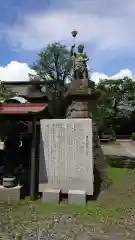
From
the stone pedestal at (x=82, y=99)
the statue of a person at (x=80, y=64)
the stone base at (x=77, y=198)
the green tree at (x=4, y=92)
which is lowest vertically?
the stone base at (x=77, y=198)

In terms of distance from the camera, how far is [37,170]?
835 cm

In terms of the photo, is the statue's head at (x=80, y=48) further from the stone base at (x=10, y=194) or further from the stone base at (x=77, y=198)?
the stone base at (x=10, y=194)

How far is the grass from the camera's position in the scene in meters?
6.29

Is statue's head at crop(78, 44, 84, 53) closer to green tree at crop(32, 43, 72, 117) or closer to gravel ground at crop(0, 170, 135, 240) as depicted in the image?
gravel ground at crop(0, 170, 135, 240)

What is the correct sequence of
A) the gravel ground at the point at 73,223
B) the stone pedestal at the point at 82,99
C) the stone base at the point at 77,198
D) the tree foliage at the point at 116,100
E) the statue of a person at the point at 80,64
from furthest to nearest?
the tree foliage at the point at 116,100 → the statue of a person at the point at 80,64 → the stone pedestal at the point at 82,99 → the stone base at the point at 77,198 → the gravel ground at the point at 73,223

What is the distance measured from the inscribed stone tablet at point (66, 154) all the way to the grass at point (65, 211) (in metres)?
0.64

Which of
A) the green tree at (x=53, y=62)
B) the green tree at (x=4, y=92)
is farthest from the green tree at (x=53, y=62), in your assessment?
the green tree at (x=4, y=92)

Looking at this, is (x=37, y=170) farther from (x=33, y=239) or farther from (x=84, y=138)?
(x=33, y=239)

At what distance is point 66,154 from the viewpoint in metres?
8.05

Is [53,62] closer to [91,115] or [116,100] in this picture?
[116,100]

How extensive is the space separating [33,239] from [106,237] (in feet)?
4.35

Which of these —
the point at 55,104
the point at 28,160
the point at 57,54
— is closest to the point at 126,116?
the point at 57,54

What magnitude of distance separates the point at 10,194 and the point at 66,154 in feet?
6.02

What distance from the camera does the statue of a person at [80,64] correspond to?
10781mm
